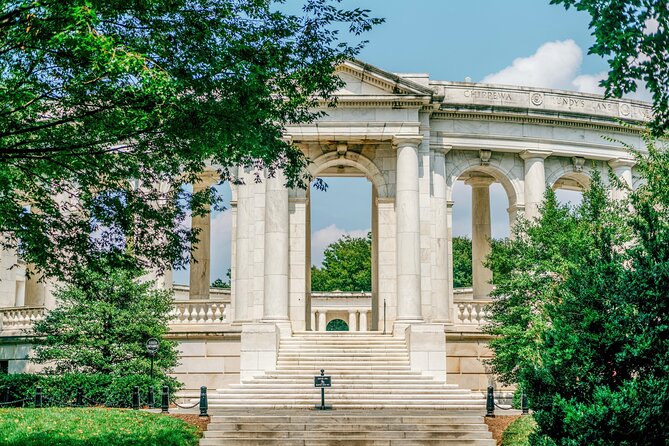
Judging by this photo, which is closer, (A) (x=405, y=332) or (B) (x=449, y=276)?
(A) (x=405, y=332)

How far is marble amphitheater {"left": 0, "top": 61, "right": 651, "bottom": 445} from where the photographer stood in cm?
3778

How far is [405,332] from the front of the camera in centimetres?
4066

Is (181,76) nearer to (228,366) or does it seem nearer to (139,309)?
(139,309)

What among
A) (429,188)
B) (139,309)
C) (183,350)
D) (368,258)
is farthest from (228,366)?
(368,258)

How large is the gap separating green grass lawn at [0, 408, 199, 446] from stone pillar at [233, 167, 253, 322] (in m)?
13.0

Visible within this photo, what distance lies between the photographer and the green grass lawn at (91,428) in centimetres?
2572

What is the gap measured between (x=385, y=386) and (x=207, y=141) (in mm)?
20460

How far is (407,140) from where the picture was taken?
42594mm

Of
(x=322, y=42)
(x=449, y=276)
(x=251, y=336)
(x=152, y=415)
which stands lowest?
(x=152, y=415)

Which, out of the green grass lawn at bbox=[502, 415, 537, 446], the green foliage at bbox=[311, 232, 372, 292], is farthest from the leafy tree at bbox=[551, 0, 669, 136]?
the green foliage at bbox=[311, 232, 372, 292]

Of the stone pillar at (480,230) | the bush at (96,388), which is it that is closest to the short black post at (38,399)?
the bush at (96,388)

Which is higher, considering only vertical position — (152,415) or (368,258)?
(368,258)

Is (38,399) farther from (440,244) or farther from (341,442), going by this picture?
(440,244)

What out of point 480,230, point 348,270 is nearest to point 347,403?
point 480,230
